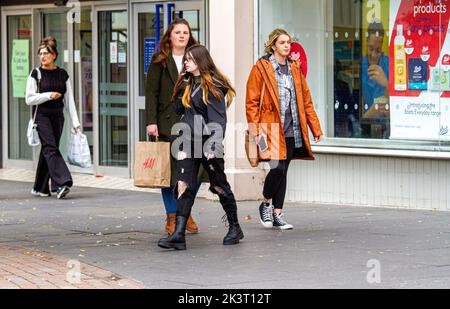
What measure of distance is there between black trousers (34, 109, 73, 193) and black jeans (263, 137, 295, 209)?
4.16 meters

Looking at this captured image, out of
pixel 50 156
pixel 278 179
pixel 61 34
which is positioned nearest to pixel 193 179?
pixel 278 179

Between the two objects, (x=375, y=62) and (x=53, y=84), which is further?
(x=53, y=84)

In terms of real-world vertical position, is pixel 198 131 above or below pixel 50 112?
below

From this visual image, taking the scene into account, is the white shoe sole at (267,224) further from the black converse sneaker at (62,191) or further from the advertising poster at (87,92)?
the advertising poster at (87,92)

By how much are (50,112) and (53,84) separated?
361mm

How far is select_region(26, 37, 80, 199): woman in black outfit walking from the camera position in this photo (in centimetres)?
1461

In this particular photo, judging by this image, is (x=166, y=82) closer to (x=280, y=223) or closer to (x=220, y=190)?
(x=220, y=190)

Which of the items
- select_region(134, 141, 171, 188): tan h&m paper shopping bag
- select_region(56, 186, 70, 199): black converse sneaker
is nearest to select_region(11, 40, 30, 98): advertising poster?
select_region(56, 186, 70, 199): black converse sneaker

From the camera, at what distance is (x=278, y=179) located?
1104 centimetres

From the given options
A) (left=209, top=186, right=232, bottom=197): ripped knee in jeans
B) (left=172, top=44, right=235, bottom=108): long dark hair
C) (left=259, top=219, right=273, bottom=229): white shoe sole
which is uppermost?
(left=172, top=44, right=235, bottom=108): long dark hair

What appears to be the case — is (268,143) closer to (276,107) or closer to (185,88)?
(276,107)

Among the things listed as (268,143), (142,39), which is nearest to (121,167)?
(142,39)

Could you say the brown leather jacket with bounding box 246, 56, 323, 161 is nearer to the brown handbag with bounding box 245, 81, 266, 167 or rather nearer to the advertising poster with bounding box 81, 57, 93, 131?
the brown handbag with bounding box 245, 81, 266, 167

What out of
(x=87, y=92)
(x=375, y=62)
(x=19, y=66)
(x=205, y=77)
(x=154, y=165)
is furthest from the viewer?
(x=19, y=66)
